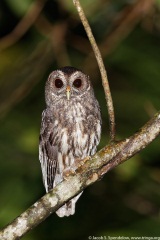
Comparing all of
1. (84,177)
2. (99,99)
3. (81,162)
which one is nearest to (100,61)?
(84,177)

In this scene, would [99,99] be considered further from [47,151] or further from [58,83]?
[47,151]

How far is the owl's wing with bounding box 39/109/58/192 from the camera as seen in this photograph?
265 inches

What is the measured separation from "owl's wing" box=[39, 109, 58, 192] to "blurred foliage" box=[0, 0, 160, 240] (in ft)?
0.58

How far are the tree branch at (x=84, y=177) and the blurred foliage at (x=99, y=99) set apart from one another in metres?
1.32

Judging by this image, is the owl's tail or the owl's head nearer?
the owl's tail

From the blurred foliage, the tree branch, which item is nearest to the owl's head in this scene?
the blurred foliage

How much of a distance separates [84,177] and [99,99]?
8.29 feet

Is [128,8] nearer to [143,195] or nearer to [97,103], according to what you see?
[97,103]

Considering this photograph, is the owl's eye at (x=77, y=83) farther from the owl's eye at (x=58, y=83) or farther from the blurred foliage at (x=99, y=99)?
the blurred foliage at (x=99, y=99)

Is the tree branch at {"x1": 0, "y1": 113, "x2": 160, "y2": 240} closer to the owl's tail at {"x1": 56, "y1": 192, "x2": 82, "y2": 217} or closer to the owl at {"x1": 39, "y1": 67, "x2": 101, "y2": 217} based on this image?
the owl at {"x1": 39, "y1": 67, "x2": 101, "y2": 217}

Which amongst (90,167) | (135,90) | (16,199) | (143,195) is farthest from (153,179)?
(90,167)

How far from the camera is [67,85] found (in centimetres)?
691

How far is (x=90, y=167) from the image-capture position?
199 inches

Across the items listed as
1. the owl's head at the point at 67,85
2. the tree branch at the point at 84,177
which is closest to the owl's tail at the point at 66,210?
the owl's head at the point at 67,85
